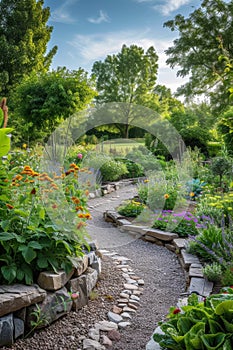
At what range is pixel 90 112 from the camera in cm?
830

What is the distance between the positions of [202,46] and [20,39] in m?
9.06

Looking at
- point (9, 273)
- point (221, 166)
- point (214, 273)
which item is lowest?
point (214, 273)

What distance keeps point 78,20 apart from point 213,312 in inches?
204

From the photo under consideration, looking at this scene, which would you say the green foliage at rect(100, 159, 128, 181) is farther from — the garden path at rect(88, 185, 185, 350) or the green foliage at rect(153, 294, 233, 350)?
the green foliage at rect(153, 294, 233, 350)

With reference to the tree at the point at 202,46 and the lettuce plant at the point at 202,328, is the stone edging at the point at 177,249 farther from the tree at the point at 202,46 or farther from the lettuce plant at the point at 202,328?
the tree at the point at 202,46

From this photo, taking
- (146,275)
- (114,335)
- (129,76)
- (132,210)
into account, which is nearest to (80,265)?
(114,335)

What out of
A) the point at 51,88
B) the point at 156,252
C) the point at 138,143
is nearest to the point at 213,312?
the point at 156,252

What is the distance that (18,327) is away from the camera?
2.05 meters

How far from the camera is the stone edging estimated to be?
9.02 feet

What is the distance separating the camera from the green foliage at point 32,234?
222 cm

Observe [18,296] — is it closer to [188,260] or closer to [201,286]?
[201,286]

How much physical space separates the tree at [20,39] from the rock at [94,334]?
1451 centimetres

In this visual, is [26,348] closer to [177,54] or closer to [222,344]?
[222,344]

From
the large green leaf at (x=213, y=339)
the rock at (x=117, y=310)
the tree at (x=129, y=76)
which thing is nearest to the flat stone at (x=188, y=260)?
the rock at (x=117, y=310)
